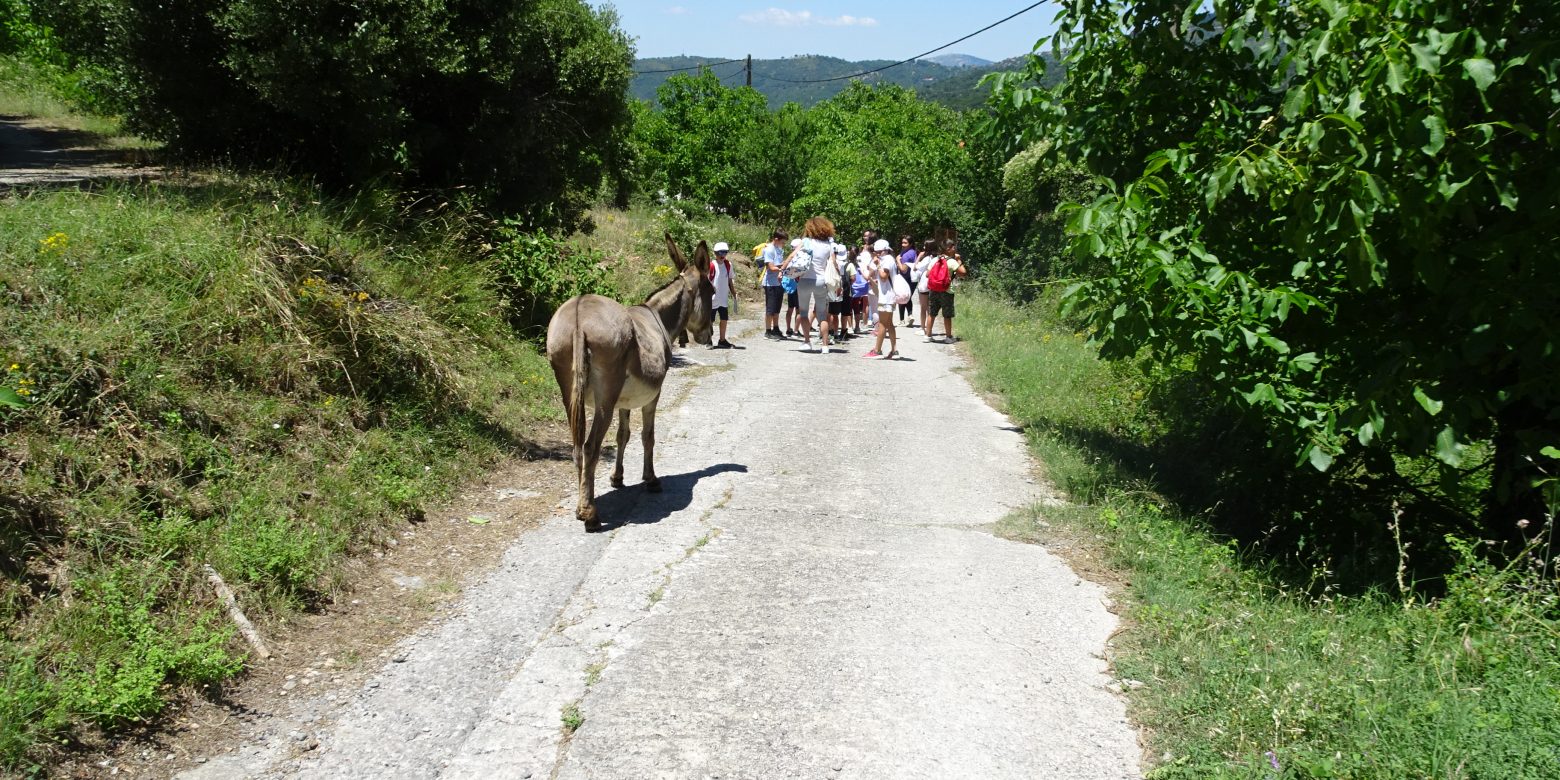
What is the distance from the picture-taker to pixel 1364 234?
532 cm

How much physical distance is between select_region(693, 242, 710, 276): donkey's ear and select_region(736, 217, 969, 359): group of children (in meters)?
5.21

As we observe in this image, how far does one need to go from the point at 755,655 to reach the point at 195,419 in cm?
387

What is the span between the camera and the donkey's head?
8797 millimetres

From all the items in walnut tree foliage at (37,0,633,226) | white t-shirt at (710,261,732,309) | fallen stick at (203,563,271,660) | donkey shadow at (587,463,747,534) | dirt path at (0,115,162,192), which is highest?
walnut tree foliage at (37,0,633,226)

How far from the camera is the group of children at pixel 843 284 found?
1566 centimetres

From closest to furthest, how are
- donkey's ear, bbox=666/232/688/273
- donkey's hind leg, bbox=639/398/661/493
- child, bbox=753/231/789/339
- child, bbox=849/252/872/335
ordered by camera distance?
donkey's hind leg, bbox=639/398/661/493
donkey's ear, bbox=666/232/688/273
child, bbox=753/231/789/339
child, bbox=849/252/872/335

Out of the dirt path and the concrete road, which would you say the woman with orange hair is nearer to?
the concrete road

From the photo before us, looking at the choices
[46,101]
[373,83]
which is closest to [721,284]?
[373,83]

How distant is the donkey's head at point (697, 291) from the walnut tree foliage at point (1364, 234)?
3196mm

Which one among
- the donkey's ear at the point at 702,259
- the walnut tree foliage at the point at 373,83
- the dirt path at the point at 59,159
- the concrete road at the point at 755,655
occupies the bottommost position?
the concrete road at the point at 755,655

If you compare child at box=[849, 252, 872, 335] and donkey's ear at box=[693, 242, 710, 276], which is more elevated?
donkey's ear at box=[693, 242, 710, 276]

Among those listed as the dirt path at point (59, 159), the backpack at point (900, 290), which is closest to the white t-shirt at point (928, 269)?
the backpack at point (900, 290)

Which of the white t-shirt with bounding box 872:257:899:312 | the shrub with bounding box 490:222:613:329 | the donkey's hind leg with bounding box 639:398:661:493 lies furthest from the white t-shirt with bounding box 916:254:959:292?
the donkey's hind leg with bounding box 639:398:661:493

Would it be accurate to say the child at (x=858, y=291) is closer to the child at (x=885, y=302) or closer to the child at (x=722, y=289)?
the child at (x=885, y=302)
